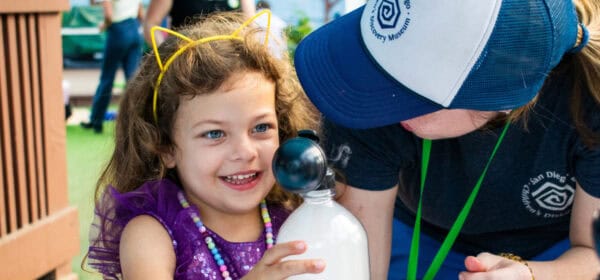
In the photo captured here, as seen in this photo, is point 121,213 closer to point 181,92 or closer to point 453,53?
point 181,92

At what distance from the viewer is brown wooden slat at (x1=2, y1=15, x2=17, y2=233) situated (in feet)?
7.21

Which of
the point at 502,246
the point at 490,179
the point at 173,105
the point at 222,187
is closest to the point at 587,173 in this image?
the point at 490,179

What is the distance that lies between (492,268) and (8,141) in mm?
1485

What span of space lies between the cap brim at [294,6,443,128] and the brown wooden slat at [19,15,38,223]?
1159 millimetres

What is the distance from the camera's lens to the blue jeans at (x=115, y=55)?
20.6 feet

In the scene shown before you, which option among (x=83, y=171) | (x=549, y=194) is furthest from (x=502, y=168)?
(x=83, y=171)

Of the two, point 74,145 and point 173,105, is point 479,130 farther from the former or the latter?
point 74,145

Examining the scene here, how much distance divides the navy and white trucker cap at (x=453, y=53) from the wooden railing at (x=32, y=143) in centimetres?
129

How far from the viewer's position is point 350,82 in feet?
4.39

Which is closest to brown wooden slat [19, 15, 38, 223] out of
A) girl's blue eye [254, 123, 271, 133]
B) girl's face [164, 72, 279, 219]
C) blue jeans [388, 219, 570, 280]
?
girl's face [164, 72, 279, 219]

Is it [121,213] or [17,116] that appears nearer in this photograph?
[121,213]

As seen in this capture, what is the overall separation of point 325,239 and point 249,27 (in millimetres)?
723

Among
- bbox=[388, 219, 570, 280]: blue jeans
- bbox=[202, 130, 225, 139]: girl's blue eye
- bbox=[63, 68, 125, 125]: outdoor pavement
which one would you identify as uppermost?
bbox=[202, 130, 225, 139]: girl's blue eye

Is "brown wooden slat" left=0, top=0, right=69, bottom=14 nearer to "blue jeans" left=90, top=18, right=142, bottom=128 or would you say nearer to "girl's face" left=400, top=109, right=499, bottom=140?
"girl's face" left=400, top=109, right=499, bottom=140
